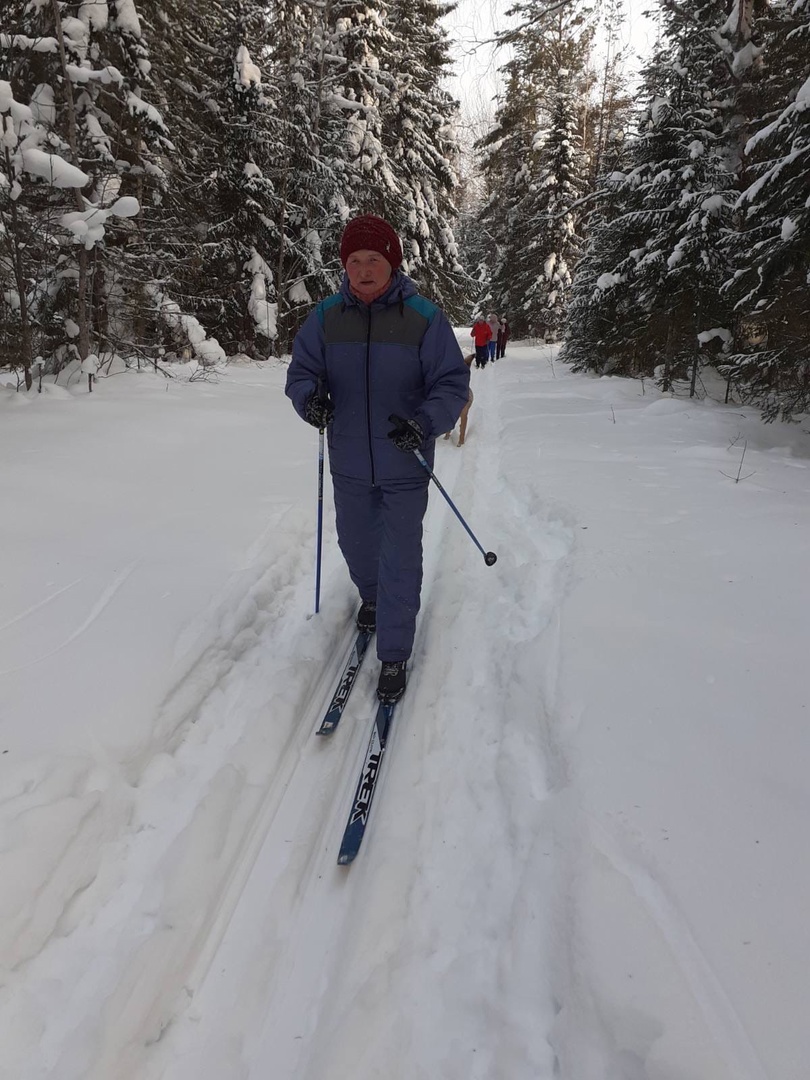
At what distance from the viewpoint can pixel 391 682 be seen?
9.86 feet

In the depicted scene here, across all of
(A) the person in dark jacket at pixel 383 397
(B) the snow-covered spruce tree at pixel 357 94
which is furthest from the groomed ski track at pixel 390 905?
(B) the snow-covered spruce tree at pixel 357 94

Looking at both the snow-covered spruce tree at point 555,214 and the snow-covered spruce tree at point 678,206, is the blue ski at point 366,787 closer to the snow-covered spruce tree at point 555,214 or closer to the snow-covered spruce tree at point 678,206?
the snow-covered spruce tree at point 678,206

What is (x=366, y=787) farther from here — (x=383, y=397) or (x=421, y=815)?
(x=383, y=397)

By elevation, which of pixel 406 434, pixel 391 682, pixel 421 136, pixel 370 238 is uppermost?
pixel 421 136

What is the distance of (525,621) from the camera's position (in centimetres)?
363

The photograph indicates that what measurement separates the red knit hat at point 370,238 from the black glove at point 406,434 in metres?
0.74

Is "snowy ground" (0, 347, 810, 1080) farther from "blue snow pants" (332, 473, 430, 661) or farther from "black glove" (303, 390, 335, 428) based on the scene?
"black glove" (303, 390, 335, 428)

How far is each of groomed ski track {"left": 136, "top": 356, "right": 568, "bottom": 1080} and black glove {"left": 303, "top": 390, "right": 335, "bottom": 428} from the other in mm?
1397

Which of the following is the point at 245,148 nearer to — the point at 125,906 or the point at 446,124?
the point at 446,124

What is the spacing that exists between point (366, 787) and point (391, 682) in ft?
2.13

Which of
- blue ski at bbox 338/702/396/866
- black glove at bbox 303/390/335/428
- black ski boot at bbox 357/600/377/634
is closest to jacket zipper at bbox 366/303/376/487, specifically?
black glove at bbox 303/390/335/428

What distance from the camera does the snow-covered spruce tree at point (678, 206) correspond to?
9781 mm

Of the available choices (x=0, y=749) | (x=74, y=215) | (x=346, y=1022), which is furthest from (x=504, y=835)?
(x=74, y=215)

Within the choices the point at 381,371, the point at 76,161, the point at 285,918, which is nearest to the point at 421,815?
the point at 285,918
